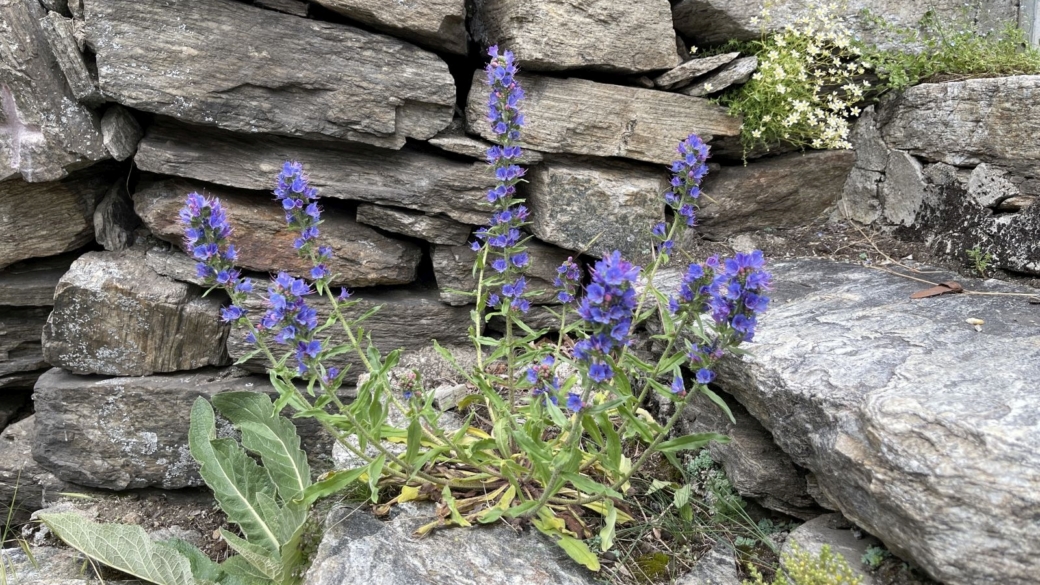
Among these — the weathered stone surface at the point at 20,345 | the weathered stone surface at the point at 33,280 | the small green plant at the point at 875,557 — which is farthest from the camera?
the weathered stone surface at the point at 20,345

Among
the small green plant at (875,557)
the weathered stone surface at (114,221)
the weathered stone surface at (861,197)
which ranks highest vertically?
the weathered stone surface at (861,197)

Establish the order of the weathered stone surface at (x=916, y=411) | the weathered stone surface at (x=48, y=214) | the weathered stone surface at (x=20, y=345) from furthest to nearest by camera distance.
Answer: the weathered stone surface at (x=20, y=345)
the weathered stone surface at (x=48, y=214)
the weathered stone surface at (x=916, y=411)

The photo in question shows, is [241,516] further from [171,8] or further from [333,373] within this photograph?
[171,8]

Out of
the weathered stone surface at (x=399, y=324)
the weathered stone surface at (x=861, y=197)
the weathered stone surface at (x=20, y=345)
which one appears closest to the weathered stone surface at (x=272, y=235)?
the weathered stone surface at (x=399, y=324)

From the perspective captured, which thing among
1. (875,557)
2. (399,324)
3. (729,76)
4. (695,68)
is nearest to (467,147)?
(399,324)

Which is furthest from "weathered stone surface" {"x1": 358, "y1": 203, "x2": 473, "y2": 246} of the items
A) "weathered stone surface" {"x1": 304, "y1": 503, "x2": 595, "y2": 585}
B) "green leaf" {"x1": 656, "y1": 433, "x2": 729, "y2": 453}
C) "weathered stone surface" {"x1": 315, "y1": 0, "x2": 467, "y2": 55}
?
"green leaf" {"x1": 656, "y1": 433, "x2": 729, "y2": 453}

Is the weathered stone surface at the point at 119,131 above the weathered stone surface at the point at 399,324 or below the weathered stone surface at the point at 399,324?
above

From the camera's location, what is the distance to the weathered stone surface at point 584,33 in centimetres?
373

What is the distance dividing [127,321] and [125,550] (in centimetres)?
134

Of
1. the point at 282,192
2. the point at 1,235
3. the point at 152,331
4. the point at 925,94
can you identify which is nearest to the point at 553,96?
the point at 282,192

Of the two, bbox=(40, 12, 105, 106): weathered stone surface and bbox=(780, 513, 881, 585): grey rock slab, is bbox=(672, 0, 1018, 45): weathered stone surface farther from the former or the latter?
bbox=(40, 12, 105, 106): weathered stone surface

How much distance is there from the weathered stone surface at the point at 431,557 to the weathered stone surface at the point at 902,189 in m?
2.77

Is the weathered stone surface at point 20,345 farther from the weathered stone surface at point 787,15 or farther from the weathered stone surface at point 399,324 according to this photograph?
the weathered stone surface at point 787,15

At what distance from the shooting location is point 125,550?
3.15 meters
